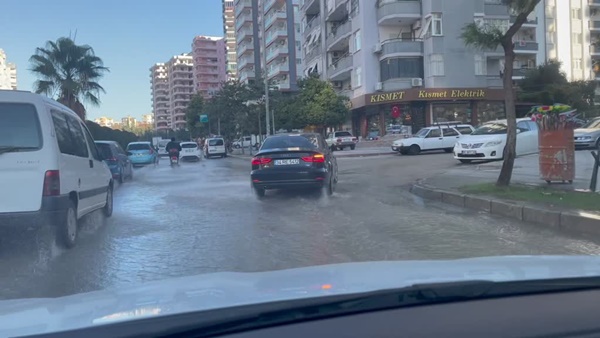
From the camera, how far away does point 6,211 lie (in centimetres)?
625

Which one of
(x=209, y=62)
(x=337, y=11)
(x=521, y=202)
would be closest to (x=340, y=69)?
(x=337, y=11)

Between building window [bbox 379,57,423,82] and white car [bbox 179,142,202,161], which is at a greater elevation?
building window [bbox 379,57,423,82]

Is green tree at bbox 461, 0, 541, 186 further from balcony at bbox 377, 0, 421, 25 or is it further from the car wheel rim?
balcony at bbox 377, 0, 421, 25

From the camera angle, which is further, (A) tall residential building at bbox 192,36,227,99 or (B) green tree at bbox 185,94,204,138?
(A) tall residential building at bbox 192,36,227,99

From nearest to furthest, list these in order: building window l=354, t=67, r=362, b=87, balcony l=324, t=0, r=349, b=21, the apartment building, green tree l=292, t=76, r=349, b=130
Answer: green tree l=292, t=76, r=349, b=130
building window l=354, t=67, r=362, b=87
balcony l=324, t=0, r=349, b=21
the apartment building

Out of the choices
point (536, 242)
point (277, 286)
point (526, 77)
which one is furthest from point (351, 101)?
point (277, 286)

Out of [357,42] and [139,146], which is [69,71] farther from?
[357,42]

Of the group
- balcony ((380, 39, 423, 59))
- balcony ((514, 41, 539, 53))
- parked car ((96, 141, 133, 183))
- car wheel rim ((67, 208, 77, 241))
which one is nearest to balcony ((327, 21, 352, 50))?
balcony ((380, 39, 423, 59))

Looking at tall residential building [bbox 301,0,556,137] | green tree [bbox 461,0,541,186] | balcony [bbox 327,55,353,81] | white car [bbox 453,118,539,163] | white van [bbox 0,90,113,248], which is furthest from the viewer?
balcony [bbox 327,55,353,81]

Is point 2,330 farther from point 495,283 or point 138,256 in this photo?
point 138,256

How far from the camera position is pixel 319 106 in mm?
41031

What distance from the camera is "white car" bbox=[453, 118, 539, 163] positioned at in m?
18.8

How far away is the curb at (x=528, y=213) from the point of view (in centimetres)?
764

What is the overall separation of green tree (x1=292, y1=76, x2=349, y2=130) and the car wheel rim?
34.3m
